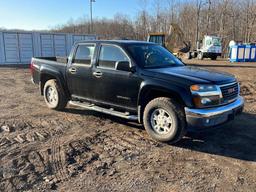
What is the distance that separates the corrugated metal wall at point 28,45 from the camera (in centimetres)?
2262

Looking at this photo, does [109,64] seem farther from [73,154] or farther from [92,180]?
[92,180]

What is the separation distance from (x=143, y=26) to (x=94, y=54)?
54.6 meters

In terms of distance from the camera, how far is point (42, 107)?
7.70 m

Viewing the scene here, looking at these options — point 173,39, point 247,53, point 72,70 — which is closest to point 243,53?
point 247,53

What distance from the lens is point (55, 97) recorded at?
282 inches

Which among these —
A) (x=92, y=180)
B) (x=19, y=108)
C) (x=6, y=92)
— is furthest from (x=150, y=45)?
(x=6, y=92)

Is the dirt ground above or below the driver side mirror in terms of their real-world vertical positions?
below

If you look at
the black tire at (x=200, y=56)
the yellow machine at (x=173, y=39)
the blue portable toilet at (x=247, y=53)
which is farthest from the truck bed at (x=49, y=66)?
the black tire at (x=200, y=56)

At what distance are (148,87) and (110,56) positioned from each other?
1.27 metres

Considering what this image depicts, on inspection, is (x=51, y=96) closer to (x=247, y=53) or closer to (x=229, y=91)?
(x=229, y=91)

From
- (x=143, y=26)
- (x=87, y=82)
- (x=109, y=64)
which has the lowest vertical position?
(x=87, y=82)

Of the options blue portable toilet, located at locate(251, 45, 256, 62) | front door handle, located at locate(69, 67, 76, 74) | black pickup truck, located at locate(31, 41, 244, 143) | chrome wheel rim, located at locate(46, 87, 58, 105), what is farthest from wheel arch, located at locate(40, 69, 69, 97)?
blue portable toilet, located at locate(251, 45, 256, 62)

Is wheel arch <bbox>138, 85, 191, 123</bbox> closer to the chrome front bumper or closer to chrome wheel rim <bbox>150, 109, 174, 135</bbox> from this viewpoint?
the chrome front bumper

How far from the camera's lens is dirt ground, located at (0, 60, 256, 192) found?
3574 mm
